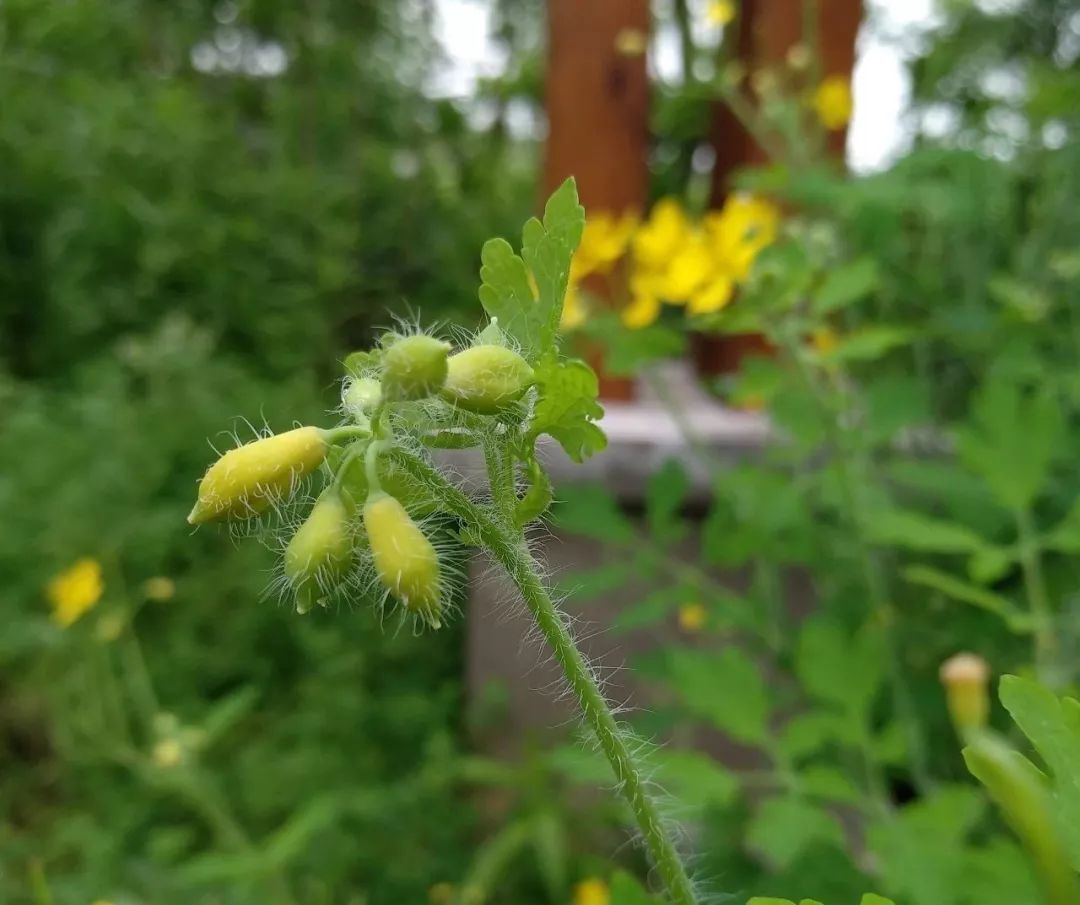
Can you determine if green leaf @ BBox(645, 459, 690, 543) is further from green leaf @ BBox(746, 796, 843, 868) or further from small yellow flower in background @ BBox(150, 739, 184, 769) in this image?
small yellow flower in background @ BBox(150, 739, 184, 769)

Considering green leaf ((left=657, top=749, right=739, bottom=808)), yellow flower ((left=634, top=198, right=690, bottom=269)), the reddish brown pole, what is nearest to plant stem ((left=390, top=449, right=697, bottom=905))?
green leaf ((left=657, top=749, right=739, bottom=808))

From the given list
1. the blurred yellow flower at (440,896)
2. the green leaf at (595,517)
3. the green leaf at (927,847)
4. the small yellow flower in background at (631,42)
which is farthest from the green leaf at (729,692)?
the small yellow flower in background at (631,42)

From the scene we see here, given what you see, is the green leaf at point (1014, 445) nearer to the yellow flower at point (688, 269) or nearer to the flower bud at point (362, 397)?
the yellow flower at point (688, 269)

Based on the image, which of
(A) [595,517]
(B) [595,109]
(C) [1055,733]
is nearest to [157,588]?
(A) [595,517]

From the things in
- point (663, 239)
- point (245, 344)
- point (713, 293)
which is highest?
point (245, 344)

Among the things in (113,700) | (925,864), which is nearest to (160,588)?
(113,700)

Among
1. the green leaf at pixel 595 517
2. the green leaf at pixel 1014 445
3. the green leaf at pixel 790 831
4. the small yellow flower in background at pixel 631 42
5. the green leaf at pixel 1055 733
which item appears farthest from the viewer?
the small yellow flower in background at pixel 631 42

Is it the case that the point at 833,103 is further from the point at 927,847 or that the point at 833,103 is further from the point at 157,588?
the point at 157,588
